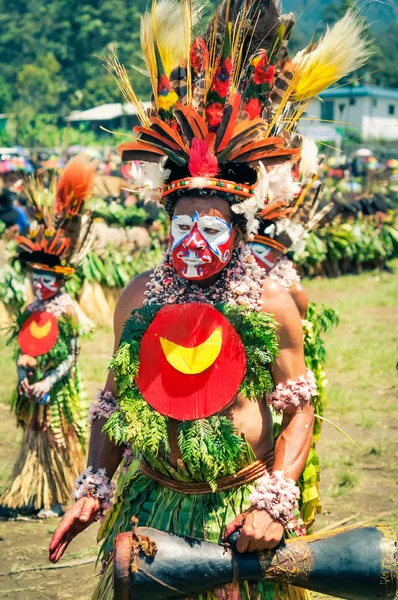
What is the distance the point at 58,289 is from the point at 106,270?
6249 millimetres

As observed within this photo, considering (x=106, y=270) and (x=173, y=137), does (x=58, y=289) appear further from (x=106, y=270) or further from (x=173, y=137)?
(x=106, y=270)

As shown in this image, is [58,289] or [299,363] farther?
[58,289]

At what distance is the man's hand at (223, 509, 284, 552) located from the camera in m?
2.79

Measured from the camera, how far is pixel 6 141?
36.8 m

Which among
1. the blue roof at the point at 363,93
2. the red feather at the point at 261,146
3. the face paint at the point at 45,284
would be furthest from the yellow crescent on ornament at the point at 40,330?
the blue roof at the point at 363,93

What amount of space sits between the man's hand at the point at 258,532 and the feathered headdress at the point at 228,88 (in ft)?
3.41

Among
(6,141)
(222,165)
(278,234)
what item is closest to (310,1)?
(222,165)

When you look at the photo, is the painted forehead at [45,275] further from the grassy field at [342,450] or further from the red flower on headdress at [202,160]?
the red flower on headdress at [202,160]

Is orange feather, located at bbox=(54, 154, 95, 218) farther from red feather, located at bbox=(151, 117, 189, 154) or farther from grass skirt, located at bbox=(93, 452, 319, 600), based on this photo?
grass skirt, located at bbox=(93, 452, 319, 600)

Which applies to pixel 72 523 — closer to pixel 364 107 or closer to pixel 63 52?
pixel 364 107

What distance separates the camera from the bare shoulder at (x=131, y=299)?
3.26 m

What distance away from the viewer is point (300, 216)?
6.53 metres

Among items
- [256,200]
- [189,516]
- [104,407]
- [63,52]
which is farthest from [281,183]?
[63,52]

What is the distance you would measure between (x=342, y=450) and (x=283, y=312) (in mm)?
4269
